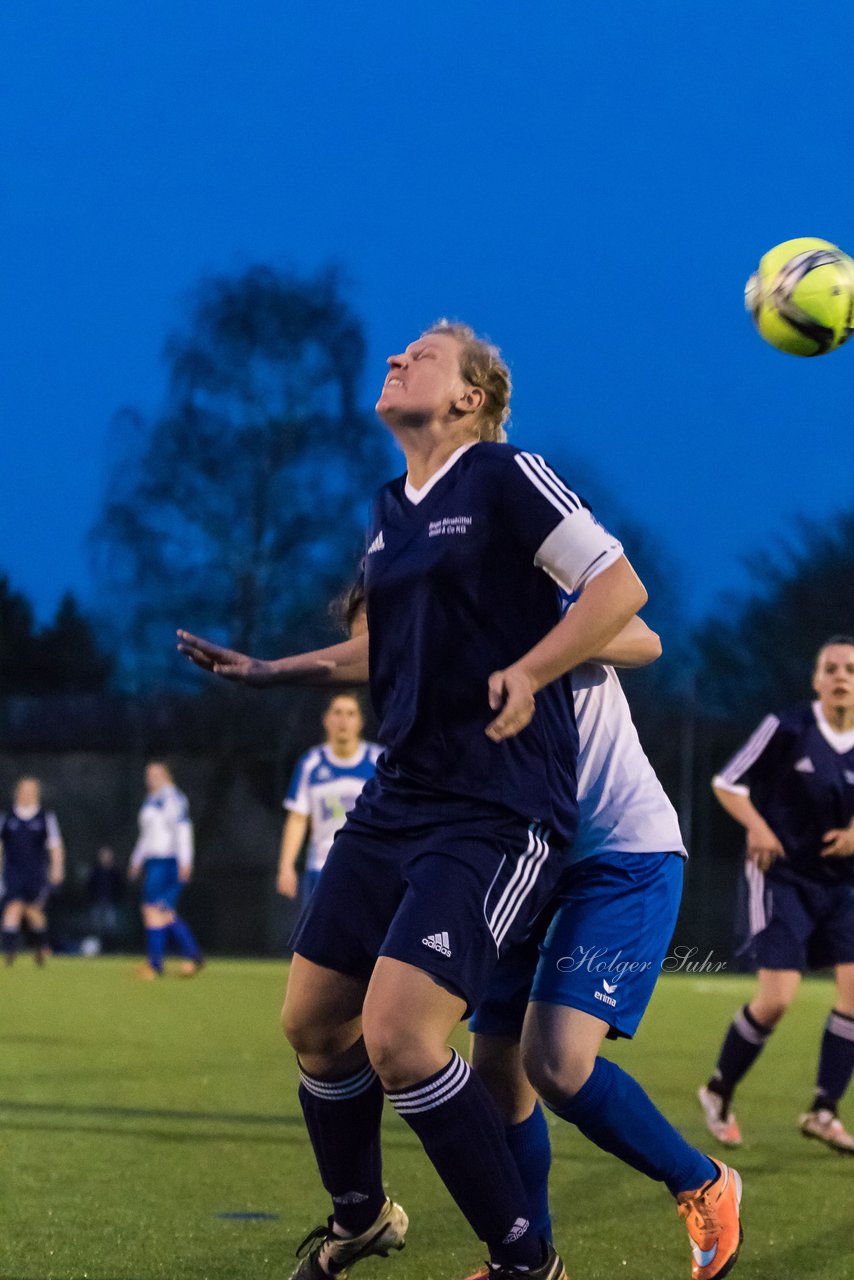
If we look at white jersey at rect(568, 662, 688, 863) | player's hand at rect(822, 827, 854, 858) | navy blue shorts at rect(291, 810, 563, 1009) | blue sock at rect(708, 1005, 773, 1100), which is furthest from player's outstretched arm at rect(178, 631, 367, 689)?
blue sock at rect(708, 1005, 773, 1100)

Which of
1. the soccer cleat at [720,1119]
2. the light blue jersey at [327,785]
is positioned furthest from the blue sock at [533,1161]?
the light blue jersey at [327,785]

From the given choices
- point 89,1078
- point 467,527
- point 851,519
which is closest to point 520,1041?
→ point 467,527

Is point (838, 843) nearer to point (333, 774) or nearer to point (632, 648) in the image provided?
point (632, 648)

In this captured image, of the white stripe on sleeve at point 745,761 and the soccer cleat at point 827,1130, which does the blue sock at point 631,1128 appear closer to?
the soccer cleat at point 827,1130

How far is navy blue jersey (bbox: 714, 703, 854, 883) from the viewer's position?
7.81 metres

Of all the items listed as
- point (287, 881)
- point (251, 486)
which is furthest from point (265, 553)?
point (287, 881)

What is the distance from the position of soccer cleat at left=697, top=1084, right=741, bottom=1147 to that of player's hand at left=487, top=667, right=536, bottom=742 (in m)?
4.35

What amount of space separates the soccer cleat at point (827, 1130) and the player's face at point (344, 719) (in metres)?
4.52

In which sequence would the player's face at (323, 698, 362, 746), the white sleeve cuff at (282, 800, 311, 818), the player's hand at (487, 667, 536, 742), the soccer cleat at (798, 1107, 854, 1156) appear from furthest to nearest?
the white sleeve cuff at (282, 800, 311, 818)
the player's face at (323, 698, 362, 746)
the soccer cleat at (798, 1107, 854, 1156)
the player's hand at (487, 667, 536, 742)

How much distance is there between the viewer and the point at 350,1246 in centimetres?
439

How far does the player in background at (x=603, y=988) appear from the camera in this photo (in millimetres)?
4211

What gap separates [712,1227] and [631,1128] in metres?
0.35

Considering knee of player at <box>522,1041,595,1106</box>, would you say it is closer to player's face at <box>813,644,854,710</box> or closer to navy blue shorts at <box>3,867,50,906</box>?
player's face at <box>813,644,854,710</box>

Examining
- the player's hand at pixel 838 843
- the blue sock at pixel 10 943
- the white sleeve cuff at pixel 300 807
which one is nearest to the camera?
the player's hand at pixel 838 843
